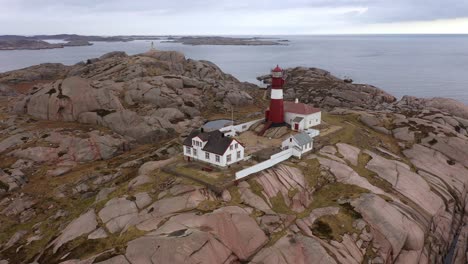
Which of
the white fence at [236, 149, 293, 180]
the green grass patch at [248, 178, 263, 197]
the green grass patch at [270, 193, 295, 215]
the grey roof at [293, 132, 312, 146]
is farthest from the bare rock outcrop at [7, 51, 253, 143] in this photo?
the green grass patch at [270, 193, 295, 215]

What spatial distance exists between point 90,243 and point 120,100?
163 ft

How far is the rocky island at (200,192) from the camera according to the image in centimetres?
2848

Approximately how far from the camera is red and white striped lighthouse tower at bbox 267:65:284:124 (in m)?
50.2

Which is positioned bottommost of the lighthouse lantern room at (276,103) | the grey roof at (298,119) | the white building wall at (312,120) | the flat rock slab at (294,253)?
the flat rock slab at (294,253)

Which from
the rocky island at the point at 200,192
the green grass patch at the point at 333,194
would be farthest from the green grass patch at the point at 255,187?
the green grass patch at the point at 333,194

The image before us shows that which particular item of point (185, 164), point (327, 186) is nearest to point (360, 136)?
point (327, 186)

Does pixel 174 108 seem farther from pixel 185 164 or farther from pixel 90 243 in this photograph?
pixel 90 243

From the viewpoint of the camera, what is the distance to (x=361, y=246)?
30.5 m

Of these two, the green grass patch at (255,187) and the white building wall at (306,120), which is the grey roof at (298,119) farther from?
the green grass patch at (255,187)

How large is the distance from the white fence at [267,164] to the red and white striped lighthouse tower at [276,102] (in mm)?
11846

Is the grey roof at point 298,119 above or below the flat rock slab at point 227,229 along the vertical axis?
above

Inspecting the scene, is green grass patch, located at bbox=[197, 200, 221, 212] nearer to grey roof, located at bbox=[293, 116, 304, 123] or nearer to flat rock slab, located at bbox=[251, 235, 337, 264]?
flat rock slab, located at bbox=[251, 235, 337, 264]

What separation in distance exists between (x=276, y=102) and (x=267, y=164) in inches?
647

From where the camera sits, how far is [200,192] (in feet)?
110
